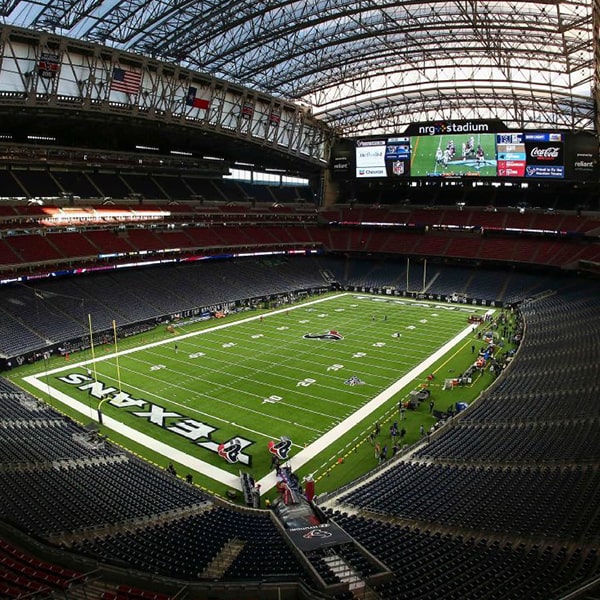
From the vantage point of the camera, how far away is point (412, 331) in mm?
44031

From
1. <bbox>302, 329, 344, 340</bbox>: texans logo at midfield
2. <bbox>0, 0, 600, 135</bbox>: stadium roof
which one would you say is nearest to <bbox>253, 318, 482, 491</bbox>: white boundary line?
<bbox>302, 329, 344, 340</bbox>: texans logo at midfield

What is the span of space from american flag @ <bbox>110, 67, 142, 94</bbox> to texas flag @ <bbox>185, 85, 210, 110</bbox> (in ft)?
18.0

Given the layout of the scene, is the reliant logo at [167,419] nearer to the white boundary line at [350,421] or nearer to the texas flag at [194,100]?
the white boundary line at [350,421]

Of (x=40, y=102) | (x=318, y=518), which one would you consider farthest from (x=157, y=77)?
(x=318, y=518)

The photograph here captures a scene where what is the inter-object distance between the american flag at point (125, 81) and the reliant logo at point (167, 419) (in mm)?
22287

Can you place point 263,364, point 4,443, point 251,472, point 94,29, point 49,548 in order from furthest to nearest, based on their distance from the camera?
point 94,29, point 263,364, point 251,472, point 4,443, point 49,548

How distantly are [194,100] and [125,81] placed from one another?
735 centimetres

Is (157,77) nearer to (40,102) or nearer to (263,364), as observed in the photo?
(40,102)

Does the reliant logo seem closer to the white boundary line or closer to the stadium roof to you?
the white boundary line

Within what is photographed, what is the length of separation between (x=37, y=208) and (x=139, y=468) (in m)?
35.6

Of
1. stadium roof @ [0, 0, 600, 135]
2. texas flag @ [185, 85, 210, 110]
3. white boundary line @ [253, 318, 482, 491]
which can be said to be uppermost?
stadium roof @ [0, 0, 600, 135]

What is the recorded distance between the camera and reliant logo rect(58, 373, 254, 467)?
23797mm

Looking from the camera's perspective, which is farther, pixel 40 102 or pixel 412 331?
pixel 412 331

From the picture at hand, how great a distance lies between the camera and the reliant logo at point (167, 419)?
2380 cm
